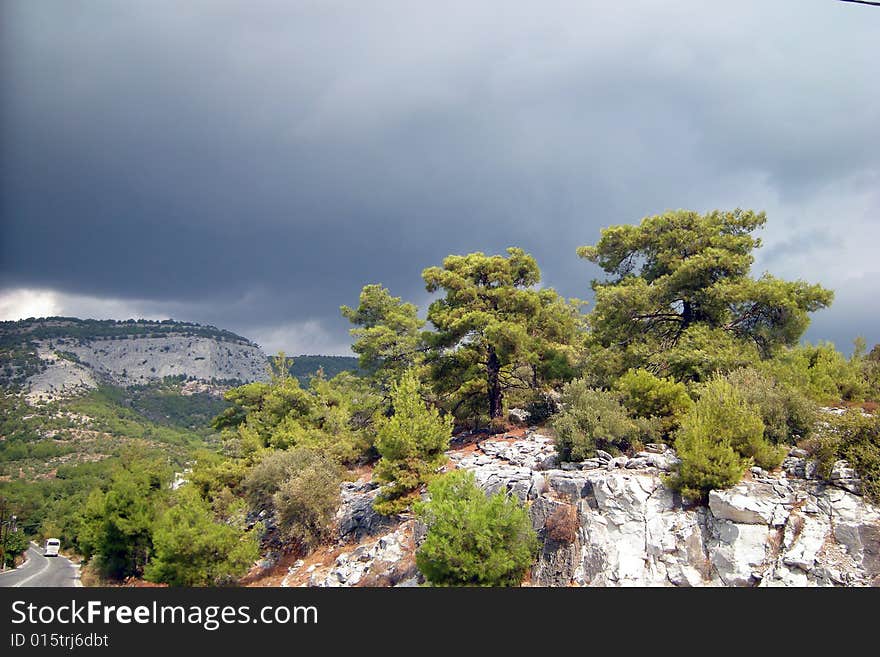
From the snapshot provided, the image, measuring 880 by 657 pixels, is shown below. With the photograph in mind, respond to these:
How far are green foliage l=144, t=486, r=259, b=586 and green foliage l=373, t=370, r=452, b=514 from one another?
5525 mm

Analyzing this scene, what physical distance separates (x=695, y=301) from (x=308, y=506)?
20965 millimetres

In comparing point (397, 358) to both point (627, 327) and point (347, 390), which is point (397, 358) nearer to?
point (347, 390)

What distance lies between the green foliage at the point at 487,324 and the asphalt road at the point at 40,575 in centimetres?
3829

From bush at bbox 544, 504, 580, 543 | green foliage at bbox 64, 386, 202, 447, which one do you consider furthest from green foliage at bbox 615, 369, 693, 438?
green foliage at bbox 64, 386, 202, 447

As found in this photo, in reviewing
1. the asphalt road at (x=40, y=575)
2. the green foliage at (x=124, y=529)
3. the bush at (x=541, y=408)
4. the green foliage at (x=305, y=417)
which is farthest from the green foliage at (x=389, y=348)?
the asphalt road at (x=40, y=575)

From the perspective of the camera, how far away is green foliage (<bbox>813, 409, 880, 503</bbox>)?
39.1ft

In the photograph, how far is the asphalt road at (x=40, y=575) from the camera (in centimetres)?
4294

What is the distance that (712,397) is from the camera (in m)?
14.9

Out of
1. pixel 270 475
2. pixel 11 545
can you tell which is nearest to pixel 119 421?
pixel 11 545

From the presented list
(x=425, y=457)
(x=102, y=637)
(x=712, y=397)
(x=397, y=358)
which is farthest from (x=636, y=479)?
(x=397, y=358)

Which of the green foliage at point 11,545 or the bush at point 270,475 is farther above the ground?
the bush at point 270,475

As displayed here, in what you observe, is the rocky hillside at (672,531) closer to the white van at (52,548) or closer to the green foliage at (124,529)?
the green foliage at (124,529)

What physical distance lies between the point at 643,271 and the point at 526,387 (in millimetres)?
9769

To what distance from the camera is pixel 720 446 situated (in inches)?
516
